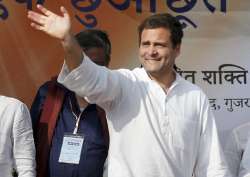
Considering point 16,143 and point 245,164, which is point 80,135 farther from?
point 245,164

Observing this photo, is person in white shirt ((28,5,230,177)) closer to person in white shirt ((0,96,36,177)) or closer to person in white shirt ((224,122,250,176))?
person in white shirt ((0,96,36,177))

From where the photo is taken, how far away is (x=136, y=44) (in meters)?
3.20

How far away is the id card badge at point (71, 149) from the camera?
93.0 inches

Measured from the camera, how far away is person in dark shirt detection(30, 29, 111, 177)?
7.76 feet

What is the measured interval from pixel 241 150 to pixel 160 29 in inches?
36.9

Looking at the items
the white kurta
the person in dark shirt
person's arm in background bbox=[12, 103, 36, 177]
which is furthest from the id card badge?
the white kurta

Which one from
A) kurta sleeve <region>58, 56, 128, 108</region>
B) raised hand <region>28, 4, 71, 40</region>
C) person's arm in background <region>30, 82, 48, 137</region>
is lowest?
person's arm in background <region>30, 82, 48, 137</region>

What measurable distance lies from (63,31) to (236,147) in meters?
1.33

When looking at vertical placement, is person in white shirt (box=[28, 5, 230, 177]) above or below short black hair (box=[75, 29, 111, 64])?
below

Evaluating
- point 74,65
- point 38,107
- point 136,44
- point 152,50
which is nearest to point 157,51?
point 152,50

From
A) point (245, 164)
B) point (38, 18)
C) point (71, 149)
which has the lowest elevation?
point (245, 164)

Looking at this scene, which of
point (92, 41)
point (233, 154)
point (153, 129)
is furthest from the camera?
point (233, 154)

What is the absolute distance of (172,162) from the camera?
6.88ft

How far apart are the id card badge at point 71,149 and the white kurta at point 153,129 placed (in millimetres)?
268
